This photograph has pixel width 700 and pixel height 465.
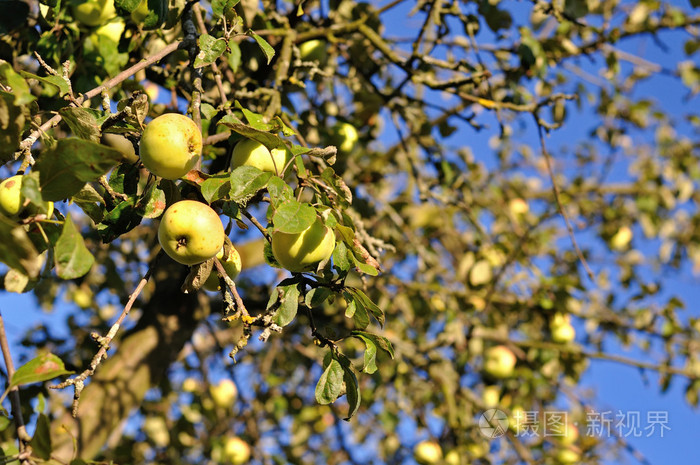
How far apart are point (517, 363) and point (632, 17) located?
186cm

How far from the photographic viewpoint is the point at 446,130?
234cm

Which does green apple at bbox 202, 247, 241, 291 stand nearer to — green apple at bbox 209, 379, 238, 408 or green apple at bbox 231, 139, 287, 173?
green apple at bbox 231, 139, 287, 173

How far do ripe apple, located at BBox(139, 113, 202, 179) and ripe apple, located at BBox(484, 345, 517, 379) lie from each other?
2611mm

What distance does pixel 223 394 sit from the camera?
370 centimetres

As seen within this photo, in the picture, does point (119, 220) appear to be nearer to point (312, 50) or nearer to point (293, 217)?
point (293, 217)

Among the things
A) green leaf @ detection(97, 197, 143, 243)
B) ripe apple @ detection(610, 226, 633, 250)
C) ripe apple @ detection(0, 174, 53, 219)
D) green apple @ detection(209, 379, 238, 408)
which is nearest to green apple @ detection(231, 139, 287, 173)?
green leaf @ detection(97, 197, 143, 243)

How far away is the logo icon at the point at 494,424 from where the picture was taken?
2.69 meters

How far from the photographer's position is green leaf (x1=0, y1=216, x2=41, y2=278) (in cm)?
79

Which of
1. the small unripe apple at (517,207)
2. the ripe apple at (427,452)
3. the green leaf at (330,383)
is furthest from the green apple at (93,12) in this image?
the small unripe apple at (517,207)

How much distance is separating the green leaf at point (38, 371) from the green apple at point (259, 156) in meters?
0.45

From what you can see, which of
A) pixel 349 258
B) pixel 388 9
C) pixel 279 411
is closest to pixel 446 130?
pixel 388 9

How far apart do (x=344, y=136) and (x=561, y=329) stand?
173cm

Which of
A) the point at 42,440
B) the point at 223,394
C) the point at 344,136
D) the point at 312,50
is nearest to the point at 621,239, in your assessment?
the point at 223,394

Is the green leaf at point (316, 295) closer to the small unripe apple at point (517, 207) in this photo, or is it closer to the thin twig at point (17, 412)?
the thin twig at point (17, 412)
